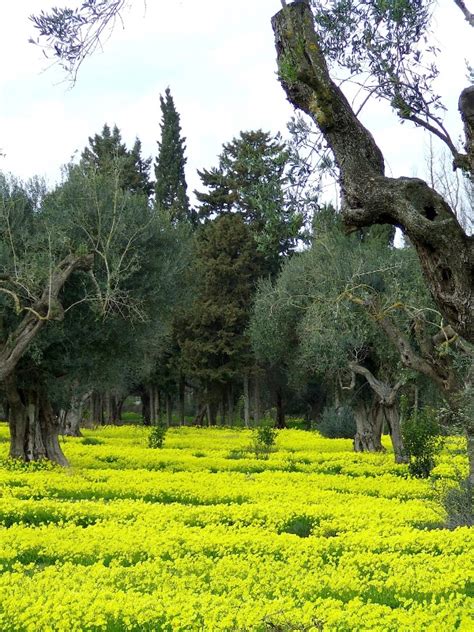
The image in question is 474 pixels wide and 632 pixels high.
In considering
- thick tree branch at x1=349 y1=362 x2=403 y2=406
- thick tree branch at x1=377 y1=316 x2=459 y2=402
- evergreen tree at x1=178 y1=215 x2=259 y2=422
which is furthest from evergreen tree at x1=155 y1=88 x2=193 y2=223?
thick tree branch at x1=377 y1=316 x2=459 y2=402

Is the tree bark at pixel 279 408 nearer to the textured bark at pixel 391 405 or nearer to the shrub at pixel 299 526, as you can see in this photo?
the textured bark at pixel 391 405

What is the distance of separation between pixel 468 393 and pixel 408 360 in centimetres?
333

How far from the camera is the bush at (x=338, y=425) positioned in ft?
165

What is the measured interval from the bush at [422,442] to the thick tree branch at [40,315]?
12.0 m

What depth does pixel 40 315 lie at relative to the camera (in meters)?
20.6

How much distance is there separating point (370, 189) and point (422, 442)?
67.6 ft

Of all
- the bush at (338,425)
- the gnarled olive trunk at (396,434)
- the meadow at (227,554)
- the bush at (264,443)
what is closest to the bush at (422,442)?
the meadow at (227,554)

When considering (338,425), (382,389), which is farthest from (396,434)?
(338,425)

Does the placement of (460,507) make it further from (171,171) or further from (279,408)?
(171,171)

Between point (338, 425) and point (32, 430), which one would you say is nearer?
point (32, 430)

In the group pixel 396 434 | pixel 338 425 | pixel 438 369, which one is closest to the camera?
pixel 438 369

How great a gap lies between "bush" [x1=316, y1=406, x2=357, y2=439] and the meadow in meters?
24.2

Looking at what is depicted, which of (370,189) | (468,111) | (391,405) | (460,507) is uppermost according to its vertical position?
(468,111)

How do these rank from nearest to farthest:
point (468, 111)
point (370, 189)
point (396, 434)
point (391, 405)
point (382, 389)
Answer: point (468, 111)
point (370, 189)
point (396, 434)
point (391, 405)
point (382, 389)
